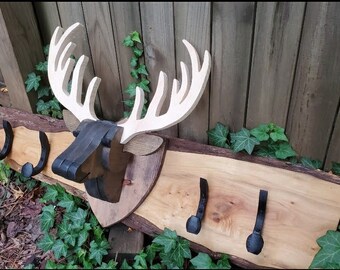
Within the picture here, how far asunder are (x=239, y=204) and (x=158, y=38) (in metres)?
0.69

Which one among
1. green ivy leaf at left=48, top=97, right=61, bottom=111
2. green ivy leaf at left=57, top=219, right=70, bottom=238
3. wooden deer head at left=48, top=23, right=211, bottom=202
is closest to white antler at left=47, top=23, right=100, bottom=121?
wooden deer head at left=48, top=23, right=211, bottom=202

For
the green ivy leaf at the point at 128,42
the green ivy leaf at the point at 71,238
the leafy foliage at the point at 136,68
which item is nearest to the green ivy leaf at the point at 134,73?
the leafy foliage at the point at 136,68

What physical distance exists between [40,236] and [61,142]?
42 centimetres

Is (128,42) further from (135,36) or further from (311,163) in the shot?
(311,163)

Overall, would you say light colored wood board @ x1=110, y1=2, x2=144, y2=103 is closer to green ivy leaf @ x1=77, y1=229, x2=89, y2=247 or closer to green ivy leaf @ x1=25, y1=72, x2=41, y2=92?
green ivy leaf @ x1=25, y1=72, x2=41, y2=92

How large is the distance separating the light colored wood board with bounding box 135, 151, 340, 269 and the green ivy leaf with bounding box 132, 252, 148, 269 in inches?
5.5

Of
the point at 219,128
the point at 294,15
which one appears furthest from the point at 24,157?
the point at 294,15

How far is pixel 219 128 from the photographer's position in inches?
55.8

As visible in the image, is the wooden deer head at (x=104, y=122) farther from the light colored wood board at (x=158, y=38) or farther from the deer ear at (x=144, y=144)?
the light colored wood board at (x=158, y=38)

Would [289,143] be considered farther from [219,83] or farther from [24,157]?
[24,157]

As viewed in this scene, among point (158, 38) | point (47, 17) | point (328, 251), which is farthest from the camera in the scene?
point (47, 17)

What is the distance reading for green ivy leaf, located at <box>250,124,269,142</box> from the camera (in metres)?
1.32

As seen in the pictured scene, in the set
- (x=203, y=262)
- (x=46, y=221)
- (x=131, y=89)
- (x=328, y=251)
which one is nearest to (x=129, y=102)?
(x=131, y=89)

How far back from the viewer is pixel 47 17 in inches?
61.2
